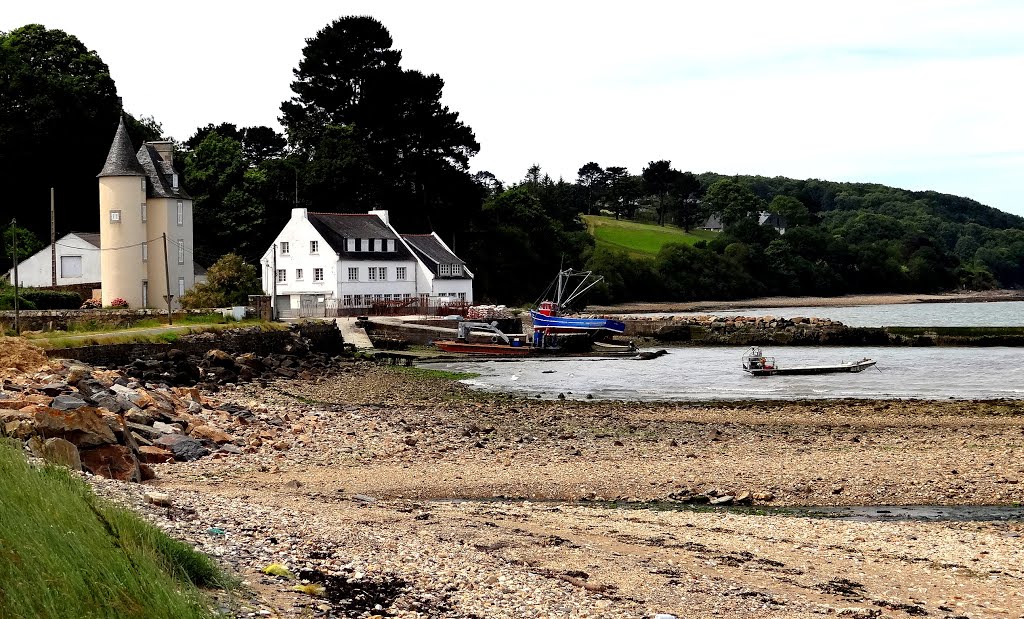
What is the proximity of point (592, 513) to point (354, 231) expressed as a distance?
193 feet

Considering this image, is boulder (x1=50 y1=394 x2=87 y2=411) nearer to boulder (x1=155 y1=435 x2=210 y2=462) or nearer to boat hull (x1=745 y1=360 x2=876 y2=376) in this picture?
boulder (x1=155 y1=435 x2=210 y2=462)

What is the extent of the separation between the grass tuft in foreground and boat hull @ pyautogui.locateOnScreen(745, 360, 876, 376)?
35739mm

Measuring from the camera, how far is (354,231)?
7206 centimetres

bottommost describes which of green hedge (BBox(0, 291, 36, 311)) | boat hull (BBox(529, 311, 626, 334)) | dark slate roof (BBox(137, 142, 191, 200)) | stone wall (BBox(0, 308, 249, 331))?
boat hull (BBox(529, 311, 626, 334))

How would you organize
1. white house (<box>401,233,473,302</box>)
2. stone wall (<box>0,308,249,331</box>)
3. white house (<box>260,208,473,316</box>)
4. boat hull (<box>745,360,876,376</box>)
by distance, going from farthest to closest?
1. white house (<box>401,233,473,302</box>)
2. white house (<box>260,208,473,316</box>)
3. boat hull (<box>745,360,876,376</box>)
4. stone wall (<box>0,308,249,331</box>)

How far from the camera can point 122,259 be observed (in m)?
57.7

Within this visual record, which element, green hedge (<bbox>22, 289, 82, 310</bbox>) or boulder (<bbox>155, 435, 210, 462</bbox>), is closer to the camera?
boulder (<bbox>155, 435, 210, 462</bbox>)

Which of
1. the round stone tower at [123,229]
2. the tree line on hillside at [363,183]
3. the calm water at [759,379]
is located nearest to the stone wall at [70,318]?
the round stone tower at [123,229]

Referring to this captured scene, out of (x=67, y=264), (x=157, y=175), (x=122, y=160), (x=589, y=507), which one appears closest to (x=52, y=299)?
(x=67, y=264)

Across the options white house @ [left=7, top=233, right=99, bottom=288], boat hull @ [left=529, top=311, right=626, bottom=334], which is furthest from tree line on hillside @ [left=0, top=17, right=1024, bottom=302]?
boat hull @ [left=529, top=311, right=626, bottom=334]

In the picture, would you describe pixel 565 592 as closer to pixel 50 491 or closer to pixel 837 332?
pixel 50 491

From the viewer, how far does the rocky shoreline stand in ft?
33.3

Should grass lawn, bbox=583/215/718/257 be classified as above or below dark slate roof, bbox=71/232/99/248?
above

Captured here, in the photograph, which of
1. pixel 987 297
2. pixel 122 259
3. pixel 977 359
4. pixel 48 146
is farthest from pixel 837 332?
pixel 987 297
